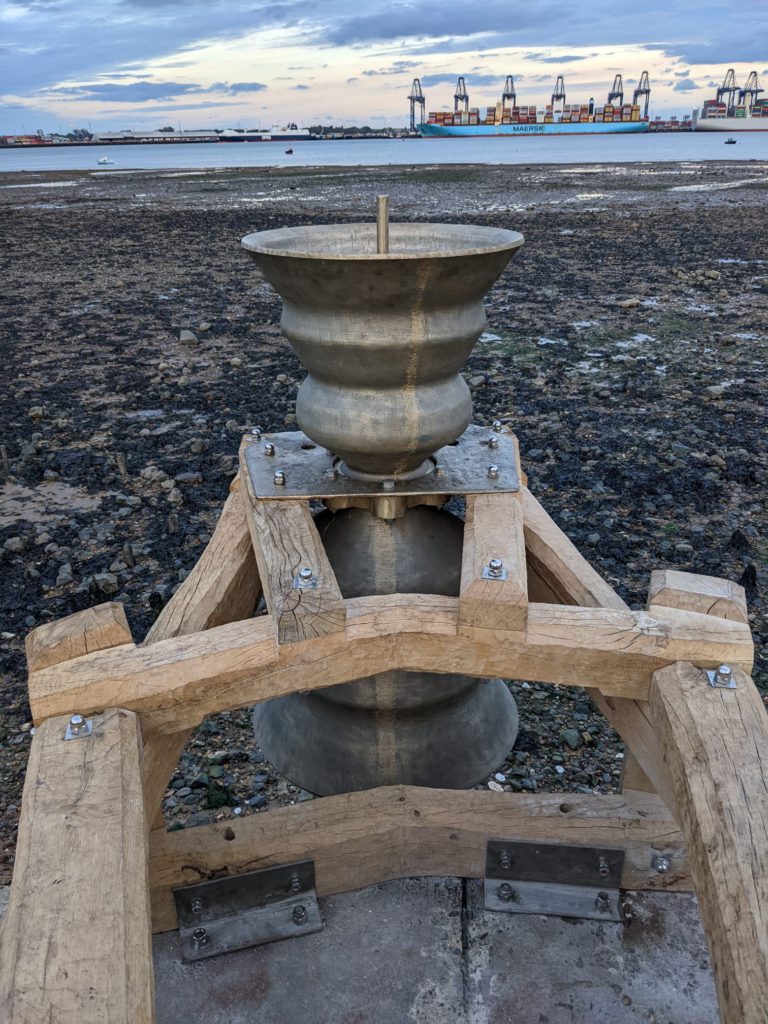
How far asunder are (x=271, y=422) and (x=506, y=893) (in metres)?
4.58

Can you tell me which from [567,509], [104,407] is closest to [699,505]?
[567,509]

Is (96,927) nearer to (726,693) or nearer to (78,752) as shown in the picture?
(78,752)

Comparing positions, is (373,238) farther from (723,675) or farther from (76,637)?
(723,675)

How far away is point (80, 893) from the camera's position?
1274mm

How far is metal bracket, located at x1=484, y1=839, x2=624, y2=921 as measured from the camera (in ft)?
7.29

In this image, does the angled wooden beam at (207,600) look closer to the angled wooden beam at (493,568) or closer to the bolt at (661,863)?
the angled wooden beam at (493,568)

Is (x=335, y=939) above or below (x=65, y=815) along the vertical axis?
below

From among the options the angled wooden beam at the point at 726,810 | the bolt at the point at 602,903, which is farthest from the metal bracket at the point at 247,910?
the angled wooden beam at the point at 726,810

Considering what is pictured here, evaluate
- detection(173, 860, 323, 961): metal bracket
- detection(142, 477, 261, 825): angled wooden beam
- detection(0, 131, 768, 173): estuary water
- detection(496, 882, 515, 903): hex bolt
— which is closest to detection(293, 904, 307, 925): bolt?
detection(173, 860, 323, 961): metal bracket

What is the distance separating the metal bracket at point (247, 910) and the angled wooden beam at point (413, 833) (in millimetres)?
30

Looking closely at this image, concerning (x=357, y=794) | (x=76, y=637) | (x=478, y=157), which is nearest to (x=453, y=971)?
(x=357, y=794)

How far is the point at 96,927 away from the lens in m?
1.22

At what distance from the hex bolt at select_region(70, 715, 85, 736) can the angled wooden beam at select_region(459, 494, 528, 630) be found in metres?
0.84

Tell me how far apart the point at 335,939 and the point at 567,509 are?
315cm
